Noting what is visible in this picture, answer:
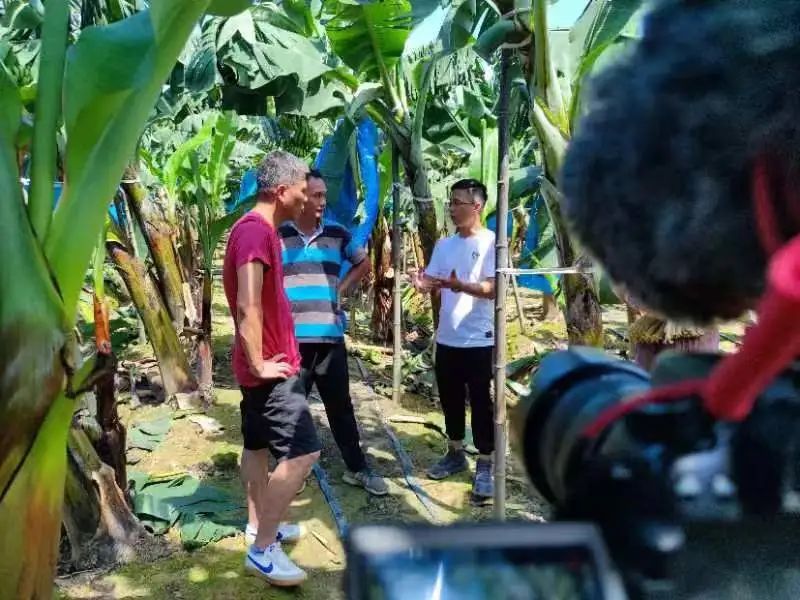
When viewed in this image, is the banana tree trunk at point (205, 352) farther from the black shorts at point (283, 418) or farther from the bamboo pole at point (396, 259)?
the black shorts at point (283, 418)

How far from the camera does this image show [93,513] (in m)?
2.87

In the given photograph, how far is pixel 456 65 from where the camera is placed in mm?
6438

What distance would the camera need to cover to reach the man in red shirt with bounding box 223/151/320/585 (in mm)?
2625

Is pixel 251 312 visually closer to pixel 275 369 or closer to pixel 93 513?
pixel 275 369

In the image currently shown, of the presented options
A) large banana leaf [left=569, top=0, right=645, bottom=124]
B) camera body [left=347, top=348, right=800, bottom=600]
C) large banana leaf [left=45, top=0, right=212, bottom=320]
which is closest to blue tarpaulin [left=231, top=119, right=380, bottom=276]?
large banana leaf [left=569, top=0, right=645, bottom=124]

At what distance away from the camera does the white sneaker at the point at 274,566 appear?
8.98 feet

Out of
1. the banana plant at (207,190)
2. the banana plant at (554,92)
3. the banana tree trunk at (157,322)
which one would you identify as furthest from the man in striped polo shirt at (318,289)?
the banana plant at (207,190)

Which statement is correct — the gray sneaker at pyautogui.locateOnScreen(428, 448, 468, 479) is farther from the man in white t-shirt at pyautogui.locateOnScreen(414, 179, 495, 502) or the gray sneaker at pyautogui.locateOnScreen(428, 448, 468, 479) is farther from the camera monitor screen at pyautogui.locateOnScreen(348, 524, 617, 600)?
the camera monitor screen at pyautogui.locateOnScreen(348, 524, 617, 600)

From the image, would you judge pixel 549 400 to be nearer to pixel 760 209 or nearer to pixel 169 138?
pixel 760 209

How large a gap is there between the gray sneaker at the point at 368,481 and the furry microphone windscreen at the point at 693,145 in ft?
10.4

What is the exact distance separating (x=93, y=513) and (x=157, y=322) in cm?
217

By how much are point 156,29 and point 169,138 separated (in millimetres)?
9904

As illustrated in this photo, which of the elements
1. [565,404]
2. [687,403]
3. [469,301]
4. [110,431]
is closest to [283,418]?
[110,431]

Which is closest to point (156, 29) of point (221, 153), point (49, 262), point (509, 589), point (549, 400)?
point (49, 262)
